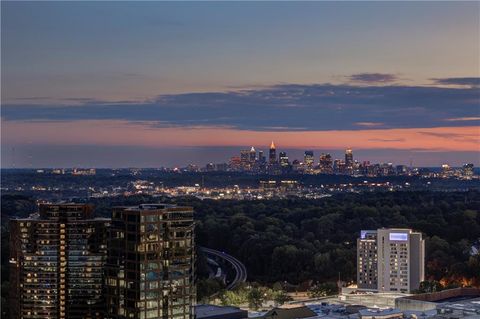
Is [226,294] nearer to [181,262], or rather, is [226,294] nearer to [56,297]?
[56,297]

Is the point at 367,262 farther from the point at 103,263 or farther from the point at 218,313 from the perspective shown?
the point at 103,263

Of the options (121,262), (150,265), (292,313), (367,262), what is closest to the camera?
(150,265)

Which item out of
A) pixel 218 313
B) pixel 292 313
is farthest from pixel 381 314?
pixel 218 313

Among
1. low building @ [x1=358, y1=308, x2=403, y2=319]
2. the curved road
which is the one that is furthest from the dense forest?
low building @ [x1=358, y1=308, x2=403, y2=319]

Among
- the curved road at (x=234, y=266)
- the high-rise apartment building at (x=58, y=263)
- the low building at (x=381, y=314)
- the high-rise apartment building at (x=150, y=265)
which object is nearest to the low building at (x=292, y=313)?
the low building at (x=381, y=314)

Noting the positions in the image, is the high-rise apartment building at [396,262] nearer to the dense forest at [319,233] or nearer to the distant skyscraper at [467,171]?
the dense forest at [319,233]

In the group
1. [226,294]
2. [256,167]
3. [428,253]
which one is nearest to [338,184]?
[256,167]

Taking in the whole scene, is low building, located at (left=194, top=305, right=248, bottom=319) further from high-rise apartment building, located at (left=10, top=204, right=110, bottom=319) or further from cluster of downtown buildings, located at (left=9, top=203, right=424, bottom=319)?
cluster of downtown buildings, located at (left=9, top=203, right=424, bottom=319)
